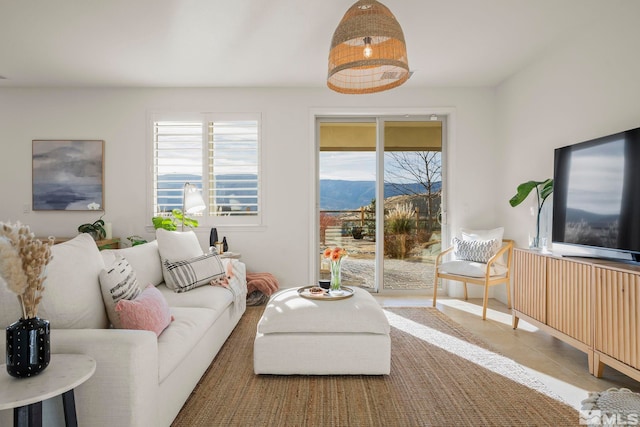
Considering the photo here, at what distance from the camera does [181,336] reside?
2014 millimetres

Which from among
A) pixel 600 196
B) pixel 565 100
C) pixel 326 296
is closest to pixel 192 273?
pixel 326 296

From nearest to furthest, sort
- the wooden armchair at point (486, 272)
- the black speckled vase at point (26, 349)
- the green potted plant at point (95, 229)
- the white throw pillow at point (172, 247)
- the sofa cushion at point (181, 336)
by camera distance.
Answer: the black speckled vase at point (26, 349) < the sofa cushion at point (181, 336) < the white throw pillow at point (172, 247) < the wooden armchair at point (486, 272) < the green potted plant at point (95, 229)

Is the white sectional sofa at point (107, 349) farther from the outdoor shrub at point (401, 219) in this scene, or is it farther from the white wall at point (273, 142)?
the outdoor shrub at point (401, 219)

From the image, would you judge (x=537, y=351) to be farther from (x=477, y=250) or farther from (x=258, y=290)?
(x=258, y=290)

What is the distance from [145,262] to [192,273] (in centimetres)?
38

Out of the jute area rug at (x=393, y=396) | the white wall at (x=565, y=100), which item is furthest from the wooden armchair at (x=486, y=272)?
the jute area rug at (x=393, y=396)

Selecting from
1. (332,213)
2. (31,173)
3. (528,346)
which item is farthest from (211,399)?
(31,173)

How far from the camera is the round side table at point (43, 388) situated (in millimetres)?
1132

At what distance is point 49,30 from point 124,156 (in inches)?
69.2

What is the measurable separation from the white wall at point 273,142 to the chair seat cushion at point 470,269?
83 centimetres

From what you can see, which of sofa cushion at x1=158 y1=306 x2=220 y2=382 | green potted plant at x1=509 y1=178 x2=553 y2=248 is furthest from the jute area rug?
green potted plant at x1=509 y1=178 x2=553 y2=248

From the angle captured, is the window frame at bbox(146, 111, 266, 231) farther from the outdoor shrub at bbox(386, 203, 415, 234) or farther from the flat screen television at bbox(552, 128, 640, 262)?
the flat screen television at bbox(552, 128, 640, 262)

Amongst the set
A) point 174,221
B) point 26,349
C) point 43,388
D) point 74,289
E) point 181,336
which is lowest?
point 181,336

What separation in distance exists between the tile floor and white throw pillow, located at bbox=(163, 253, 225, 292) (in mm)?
2088
